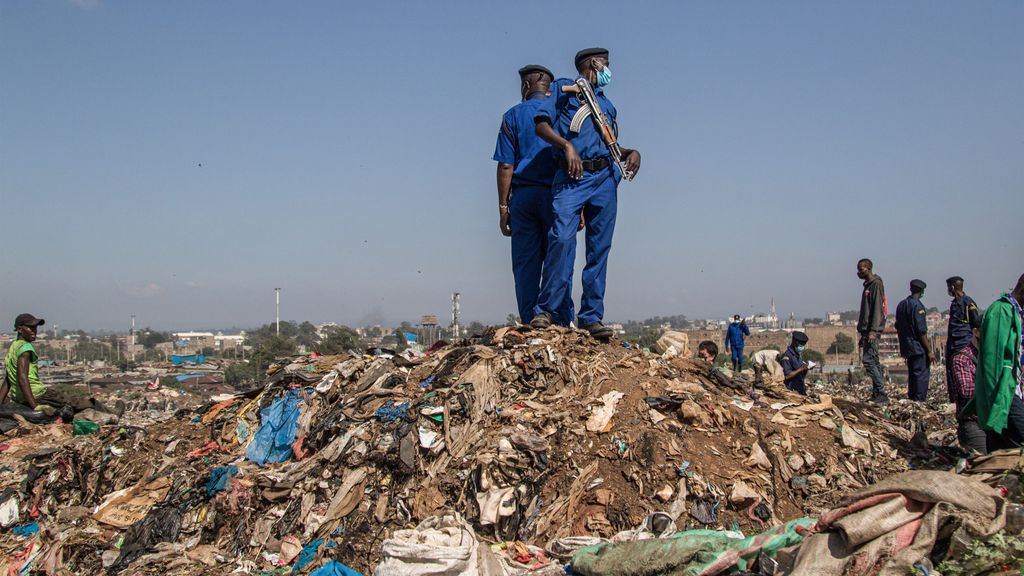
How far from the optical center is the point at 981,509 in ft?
11.0

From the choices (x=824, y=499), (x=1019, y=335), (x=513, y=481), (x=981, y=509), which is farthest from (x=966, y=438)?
(x=513, y=481)

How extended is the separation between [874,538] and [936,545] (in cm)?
26

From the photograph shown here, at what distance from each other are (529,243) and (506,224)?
269 millimetres

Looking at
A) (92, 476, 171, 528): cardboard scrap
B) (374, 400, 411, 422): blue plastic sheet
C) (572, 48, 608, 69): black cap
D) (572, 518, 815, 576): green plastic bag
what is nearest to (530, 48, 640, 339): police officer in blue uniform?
(572, 48, 608, 69): black cap

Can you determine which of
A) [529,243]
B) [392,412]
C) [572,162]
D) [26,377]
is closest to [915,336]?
[529,243]

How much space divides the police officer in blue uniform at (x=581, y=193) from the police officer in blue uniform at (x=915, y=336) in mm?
4193

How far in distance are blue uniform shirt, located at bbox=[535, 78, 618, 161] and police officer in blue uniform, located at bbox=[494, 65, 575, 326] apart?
311 mm

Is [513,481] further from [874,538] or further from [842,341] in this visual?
[842,341]

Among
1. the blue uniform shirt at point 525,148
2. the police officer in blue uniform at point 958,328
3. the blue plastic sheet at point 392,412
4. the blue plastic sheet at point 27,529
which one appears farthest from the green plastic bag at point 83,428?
the police officer in blue uniform at point 958,328

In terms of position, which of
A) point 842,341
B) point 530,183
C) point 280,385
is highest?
point 530,183

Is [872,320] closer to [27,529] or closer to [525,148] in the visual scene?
[525,148]

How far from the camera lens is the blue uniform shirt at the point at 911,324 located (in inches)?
332

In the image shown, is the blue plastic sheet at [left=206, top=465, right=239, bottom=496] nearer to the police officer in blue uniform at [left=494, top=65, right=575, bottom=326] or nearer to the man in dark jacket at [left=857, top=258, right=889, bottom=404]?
the police officer in blue uniform at [left=494, top=65, right=575, bottom=326]

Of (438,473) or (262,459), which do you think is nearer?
(438,473)
